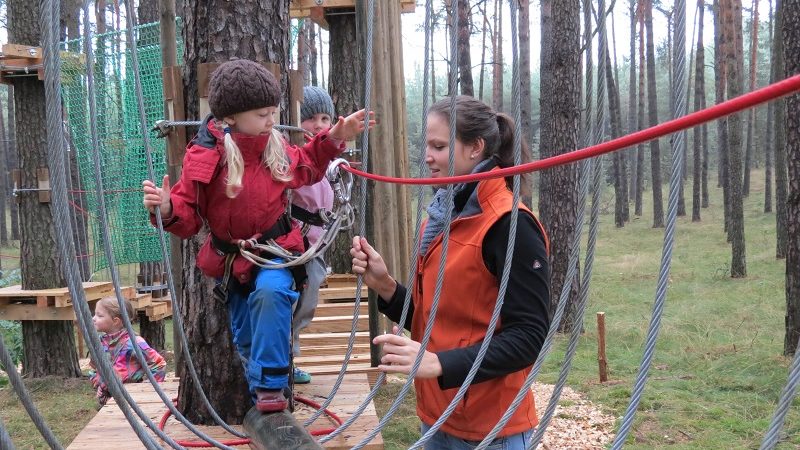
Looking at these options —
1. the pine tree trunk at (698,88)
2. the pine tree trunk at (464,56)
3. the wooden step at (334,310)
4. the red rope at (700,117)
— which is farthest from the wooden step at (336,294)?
the pine tree trunk at (698,88)

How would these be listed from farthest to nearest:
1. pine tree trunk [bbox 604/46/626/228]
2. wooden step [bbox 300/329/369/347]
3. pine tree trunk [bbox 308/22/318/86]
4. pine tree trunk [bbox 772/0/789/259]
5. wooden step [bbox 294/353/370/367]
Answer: pine tree trunk [bbox 604/46/626/228] < pine tree trunk [bbox 308/22/318/86] < pine tree trunk [bbox 772/0/789/259] < wooden step [bbox 300/329/369/347] < wooden step [bbox 294/353/370/367]

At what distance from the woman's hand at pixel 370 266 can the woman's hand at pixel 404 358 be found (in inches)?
14.5

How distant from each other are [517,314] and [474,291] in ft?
0.40

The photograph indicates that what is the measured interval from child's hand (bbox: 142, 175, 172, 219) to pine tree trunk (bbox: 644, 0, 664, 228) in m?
16.1

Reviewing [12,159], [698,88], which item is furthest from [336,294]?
[12,159]

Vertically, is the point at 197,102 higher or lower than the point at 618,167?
higher

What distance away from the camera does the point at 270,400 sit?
2.14 metres

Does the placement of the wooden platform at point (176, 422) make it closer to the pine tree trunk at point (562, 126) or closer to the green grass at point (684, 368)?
the green grass at point (684, 368)

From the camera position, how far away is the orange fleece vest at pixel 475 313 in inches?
71.3

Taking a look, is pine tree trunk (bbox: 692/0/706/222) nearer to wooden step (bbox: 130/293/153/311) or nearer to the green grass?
the green grass

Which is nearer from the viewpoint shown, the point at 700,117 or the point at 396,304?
the point at 700,117

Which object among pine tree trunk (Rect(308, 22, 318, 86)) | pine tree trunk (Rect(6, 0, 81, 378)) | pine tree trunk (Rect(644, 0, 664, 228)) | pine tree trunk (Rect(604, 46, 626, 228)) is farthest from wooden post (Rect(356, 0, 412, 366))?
pine tree trunk (Rect(604, 46, 626, 228))

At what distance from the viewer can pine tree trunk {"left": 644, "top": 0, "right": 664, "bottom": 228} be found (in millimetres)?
18188

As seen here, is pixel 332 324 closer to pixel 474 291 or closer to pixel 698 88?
pixel 474 291
